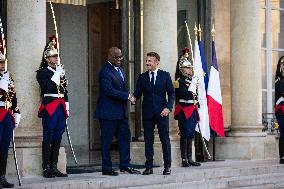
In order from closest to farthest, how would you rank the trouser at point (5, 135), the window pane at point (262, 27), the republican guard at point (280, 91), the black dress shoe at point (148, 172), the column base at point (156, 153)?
1. the trouser at point (5, 135)
2. the black dress shoe at point (148, 172)
3. the column base at point (156, 153)
4. the republican guard at point (280, 91)
5. the window pane at point (262, 27)

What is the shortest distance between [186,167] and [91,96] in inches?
165

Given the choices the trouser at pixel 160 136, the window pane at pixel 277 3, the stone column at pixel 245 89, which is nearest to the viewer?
the trouser at pixel 160 136

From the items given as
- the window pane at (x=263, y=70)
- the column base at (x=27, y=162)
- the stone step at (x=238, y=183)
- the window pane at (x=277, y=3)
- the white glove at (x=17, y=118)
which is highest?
the window pane at (x=277, y=3)

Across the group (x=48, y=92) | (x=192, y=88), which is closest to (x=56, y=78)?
(x=48, y=92)

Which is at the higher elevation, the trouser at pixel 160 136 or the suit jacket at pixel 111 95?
the suit jacket at pixel 111 95

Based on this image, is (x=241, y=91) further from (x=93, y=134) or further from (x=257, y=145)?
→ (x=93, y=134)

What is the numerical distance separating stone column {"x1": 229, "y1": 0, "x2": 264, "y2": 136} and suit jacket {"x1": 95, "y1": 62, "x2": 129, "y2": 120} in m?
4.97

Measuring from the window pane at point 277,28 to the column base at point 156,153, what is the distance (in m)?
5.55

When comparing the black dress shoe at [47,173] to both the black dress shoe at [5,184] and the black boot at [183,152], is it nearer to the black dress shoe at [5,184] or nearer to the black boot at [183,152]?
the black dress shoe at [5,184]

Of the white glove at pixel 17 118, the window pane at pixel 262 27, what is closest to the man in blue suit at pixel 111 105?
the white glove at pixel 17 118

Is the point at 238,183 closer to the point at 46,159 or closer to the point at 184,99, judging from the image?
the point at 184,99

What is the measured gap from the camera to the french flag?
16.6 m

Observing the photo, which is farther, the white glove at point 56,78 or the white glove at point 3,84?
the white glove at point 56,78

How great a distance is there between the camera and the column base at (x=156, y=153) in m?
15.3
